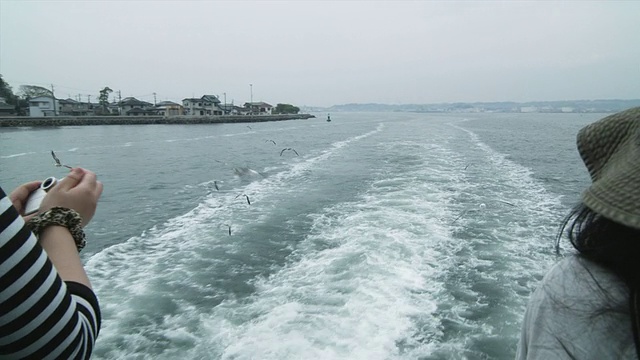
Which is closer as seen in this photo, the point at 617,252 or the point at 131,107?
the point at 617,252

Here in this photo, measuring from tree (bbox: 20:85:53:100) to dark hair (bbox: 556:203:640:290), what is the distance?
8003 cm

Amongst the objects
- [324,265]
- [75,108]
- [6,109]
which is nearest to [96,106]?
[75,108]

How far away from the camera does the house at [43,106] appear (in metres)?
56.7

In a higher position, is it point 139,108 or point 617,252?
point 139,108

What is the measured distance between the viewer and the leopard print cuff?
870 millimetres

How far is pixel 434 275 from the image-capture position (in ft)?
16.1

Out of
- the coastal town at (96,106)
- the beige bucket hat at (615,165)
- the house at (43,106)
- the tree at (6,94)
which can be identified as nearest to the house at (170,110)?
the coastal town at (96,106)

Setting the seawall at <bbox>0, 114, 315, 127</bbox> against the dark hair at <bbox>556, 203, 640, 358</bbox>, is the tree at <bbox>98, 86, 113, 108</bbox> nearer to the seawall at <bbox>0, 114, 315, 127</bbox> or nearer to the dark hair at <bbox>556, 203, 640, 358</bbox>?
the seawall at <bbox>0, 114, 315, 127</bbox>

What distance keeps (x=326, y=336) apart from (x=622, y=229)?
11.1 feet

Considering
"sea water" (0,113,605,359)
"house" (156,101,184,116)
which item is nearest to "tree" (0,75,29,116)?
"house" (156,101,184,116)

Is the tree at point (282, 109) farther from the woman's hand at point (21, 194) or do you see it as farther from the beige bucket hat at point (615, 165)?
the beige bucket hat at point (615, 165)

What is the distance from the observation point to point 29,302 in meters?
0.60

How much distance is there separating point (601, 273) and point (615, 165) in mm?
209

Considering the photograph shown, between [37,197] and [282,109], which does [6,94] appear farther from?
[37,197]
